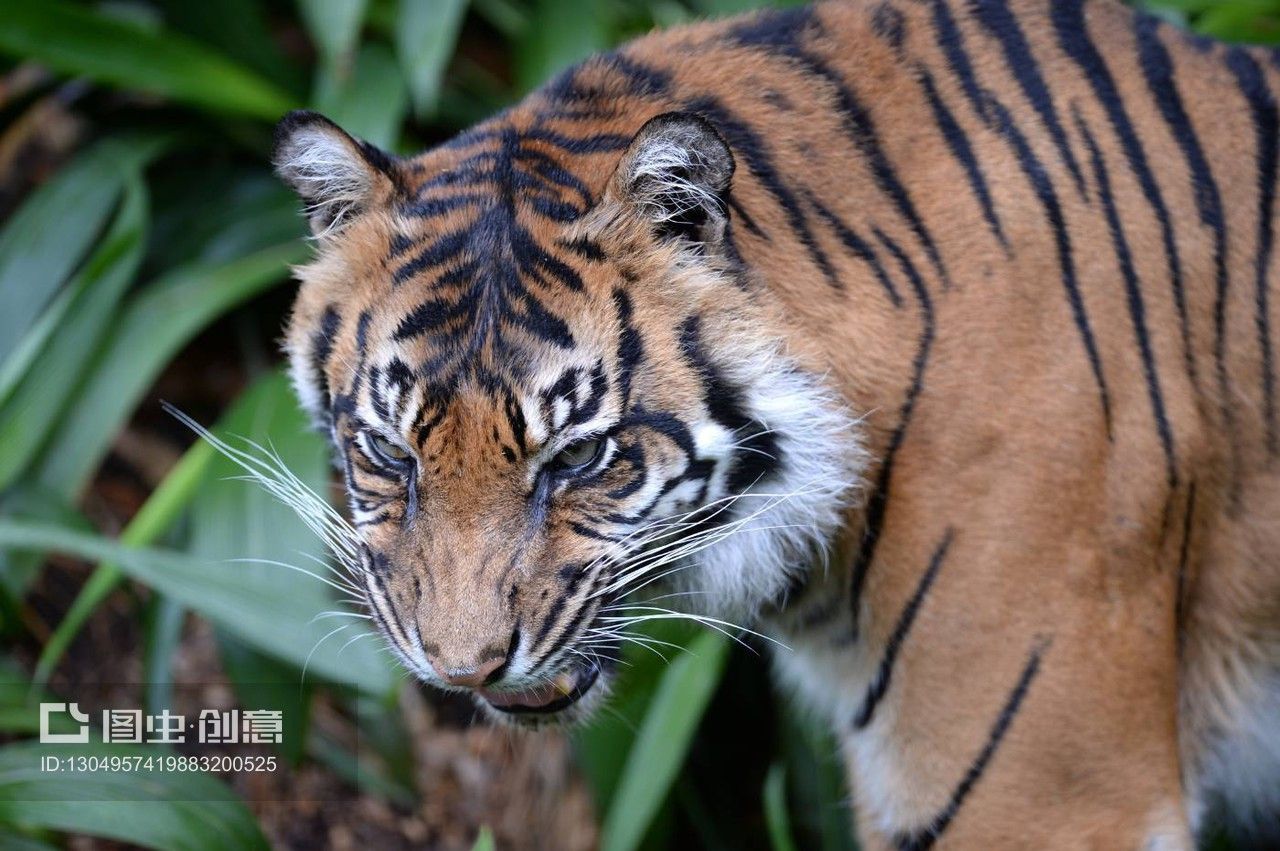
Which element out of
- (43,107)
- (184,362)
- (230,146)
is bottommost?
(184,362)

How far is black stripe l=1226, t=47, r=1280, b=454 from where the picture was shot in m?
1.86

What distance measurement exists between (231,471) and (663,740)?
3.28ft

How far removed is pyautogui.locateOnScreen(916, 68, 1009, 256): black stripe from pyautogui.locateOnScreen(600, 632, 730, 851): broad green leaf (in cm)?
94

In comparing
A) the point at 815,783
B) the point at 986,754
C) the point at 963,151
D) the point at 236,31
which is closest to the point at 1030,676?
the point at 986,754

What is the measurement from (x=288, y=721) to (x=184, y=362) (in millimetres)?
1294

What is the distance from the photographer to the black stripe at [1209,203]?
1844mm

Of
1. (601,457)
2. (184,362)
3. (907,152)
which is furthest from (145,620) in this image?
(907,152)

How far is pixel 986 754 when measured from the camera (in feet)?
5.64

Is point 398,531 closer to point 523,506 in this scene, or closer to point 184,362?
point 523,506

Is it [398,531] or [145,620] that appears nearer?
[398,531]

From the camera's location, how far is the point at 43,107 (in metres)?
3.81

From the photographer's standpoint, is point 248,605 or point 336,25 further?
point 336,25

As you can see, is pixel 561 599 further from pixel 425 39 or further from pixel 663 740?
pixel 425 39

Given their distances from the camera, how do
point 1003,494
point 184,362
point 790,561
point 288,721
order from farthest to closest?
point 184,362
point 288,721
point 790,561
point 1003,494
